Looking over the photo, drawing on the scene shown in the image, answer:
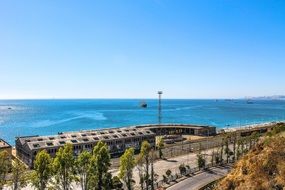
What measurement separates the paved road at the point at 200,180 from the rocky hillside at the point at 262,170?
1685 cm

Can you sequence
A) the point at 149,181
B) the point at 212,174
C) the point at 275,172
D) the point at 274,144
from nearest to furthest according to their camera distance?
the point at 275,172 < the point at 274,144 < the point at 149,181 < the point at 212,174

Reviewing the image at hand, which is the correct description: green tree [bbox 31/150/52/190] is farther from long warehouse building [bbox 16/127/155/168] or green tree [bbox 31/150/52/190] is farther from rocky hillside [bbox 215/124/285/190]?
long warehouse building [bbox 16/127/155/168]

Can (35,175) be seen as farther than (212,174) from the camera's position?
No

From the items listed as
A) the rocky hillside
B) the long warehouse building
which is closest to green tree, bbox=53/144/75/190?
the rocky hillside

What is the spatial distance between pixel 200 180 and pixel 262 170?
26.3 m

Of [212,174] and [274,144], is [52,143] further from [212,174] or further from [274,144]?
[274,144]

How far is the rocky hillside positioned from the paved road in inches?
663

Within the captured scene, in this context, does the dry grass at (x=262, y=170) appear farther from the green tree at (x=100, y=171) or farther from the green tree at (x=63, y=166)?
the green tree at (x=63, y=166)

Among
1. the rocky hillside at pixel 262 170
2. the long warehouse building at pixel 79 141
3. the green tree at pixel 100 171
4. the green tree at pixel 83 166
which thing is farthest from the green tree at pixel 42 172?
the long warehouse building at pixel 79 141

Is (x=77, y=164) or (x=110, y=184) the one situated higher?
(x=77, y=164)

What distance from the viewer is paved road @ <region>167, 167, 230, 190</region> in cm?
6244

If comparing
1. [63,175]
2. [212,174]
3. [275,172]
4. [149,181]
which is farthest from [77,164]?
[212,174]

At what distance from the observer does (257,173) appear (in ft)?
139

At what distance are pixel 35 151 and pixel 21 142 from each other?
10.4 metres
